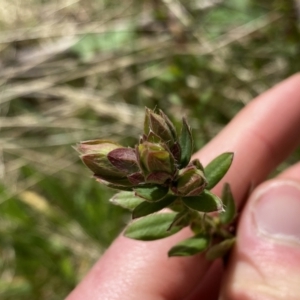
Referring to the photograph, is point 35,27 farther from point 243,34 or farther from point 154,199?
point 154,199

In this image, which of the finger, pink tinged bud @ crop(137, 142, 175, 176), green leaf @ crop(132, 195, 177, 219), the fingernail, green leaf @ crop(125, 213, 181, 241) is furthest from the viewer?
the fingernail

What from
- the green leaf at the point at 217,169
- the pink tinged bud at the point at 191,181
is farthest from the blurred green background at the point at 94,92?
the pink tinged bud at the point at 191,181

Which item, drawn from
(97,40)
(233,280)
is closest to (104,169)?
(233,280)

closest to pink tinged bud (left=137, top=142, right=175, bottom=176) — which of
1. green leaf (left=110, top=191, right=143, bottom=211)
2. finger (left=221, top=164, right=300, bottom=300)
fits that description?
green leaf (left=110, top=191, right=143, bottom=211)

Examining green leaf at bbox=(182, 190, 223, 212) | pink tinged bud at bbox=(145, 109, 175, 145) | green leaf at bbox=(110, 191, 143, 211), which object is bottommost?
green leaf at bbox=(110, 191, 143, 211)

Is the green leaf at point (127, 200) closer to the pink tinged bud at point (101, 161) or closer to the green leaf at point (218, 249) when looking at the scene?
the pink tinged bud at point (101, 161)

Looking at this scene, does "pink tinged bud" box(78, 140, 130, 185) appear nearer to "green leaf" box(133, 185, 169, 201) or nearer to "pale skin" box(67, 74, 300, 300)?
"green leaf" box(133, 185, 169, 201)
